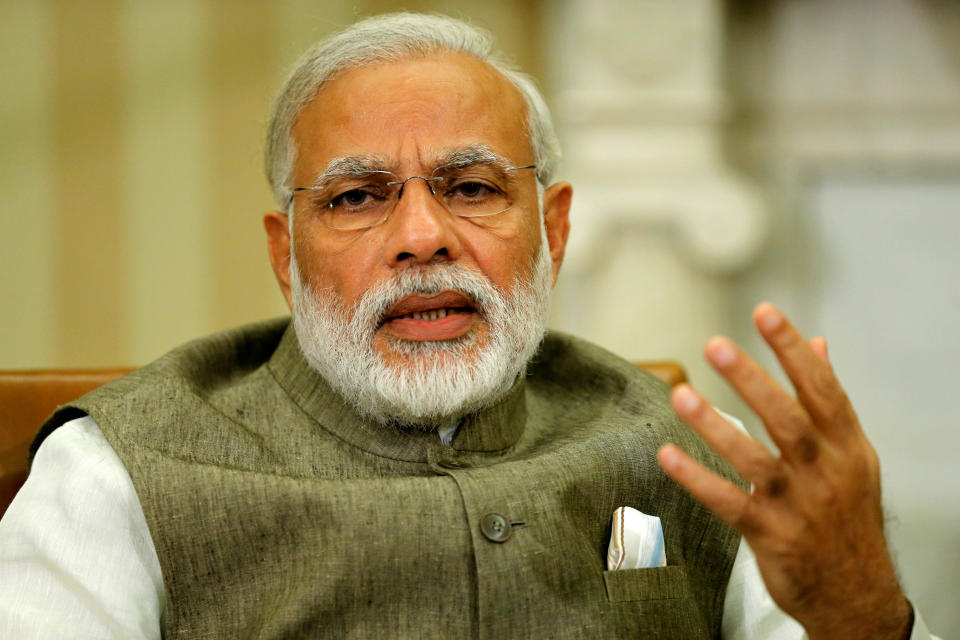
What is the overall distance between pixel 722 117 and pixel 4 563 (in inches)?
97.2

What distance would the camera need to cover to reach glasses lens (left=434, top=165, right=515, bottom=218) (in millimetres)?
1626

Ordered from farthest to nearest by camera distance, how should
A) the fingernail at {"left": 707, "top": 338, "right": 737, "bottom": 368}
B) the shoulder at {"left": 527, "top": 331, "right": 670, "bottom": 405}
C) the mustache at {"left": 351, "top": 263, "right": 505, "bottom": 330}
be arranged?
the shoulder at {"left": 527, "top": 331, "right": 670, "bottom": 405}
the mustache at {"left": 351, "top": 263, "right": 505, "bottom": 330}
the fingernail at {"left": 707, "top": 338, "right": 737, "bottom": 368}

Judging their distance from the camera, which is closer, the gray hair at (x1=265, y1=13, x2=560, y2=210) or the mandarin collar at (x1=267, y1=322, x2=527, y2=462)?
the mandarin collar at (x1=267, y1=322, x2=527, y2=462)

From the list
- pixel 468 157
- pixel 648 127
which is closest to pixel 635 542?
pixel 468 157

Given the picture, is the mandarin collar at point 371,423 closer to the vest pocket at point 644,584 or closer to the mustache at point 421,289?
the mustache at point 421,289

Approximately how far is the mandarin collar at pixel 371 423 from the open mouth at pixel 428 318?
17 cm

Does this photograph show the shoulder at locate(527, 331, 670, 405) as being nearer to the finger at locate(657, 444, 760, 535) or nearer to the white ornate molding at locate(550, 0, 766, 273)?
the finger at locate(657, 444, 760, 535)

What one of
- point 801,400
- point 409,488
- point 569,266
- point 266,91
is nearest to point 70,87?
point 266,91

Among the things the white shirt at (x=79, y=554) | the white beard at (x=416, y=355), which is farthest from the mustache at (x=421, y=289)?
the white shirt at (x=79, y=554)

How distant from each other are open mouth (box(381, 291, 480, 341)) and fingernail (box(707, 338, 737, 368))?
2.11ft

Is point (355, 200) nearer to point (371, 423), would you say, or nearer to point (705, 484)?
point (371, 423)

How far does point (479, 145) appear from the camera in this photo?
5.37ft

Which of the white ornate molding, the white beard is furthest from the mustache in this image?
the white ornate molding

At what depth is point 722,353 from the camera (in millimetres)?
969
